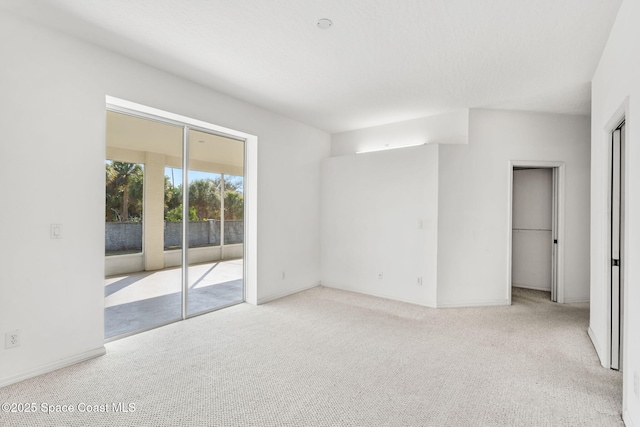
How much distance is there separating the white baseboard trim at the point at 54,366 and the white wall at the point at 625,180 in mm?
4014

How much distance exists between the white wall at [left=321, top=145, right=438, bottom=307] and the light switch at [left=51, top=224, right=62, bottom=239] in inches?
151

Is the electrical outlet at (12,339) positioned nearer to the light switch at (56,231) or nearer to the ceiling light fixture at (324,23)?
the light switch at (56,231)

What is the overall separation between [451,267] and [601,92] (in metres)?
2.57

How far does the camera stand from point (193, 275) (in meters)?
4.05

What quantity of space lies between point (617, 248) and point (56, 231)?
476 centimetres

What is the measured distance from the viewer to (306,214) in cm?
547

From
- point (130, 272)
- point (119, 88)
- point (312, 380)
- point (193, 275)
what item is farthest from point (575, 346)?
point (119, 88)

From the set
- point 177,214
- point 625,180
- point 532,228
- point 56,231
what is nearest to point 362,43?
point 625,180

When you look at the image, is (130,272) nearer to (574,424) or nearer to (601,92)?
(574,424)

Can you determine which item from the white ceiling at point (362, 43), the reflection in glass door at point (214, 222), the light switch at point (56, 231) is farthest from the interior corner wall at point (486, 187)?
the light switch at point (56, 231)

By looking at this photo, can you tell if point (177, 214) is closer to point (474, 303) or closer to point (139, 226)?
point (139, 226)

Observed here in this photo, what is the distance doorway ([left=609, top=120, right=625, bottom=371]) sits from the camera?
2.67m

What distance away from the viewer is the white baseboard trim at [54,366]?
243 centimetres

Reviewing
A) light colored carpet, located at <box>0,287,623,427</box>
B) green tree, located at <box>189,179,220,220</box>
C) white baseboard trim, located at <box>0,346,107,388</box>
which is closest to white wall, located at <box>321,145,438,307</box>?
light colored carpet, located at <box>0,287,623,427</box>
